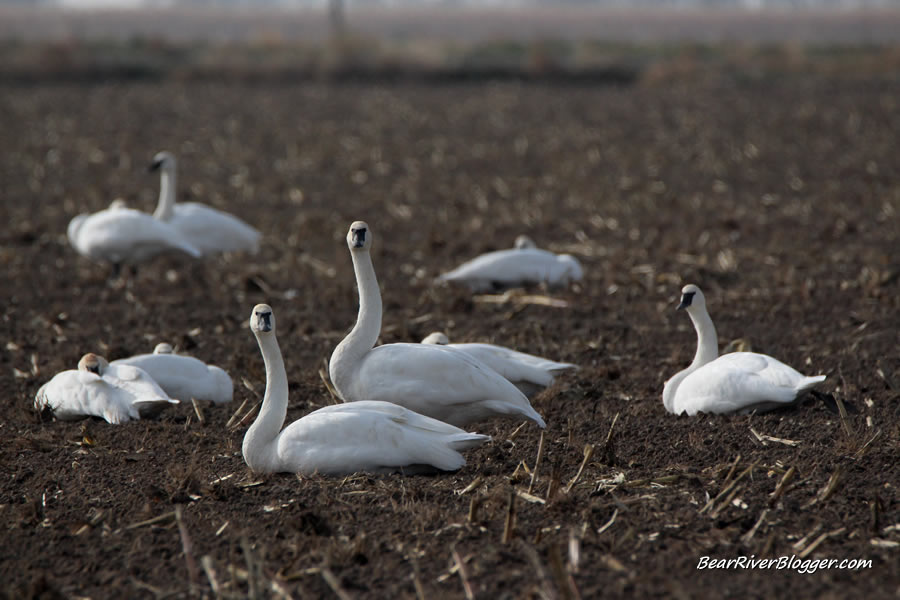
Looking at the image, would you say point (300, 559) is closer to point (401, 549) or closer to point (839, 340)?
point (401, 549)

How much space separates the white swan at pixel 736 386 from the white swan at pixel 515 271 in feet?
10.5

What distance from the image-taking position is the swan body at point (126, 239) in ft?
33.9

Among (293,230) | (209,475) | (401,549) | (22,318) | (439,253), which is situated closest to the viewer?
(401,549)

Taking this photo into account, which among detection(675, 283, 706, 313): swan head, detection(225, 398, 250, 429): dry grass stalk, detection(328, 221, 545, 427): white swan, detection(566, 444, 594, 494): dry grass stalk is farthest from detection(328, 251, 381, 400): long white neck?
detection(675, 283, 706, 313): swan head

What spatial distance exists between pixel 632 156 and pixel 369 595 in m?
14.2

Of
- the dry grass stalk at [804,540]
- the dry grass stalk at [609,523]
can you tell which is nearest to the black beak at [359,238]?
the dry grass stalk at [609,523]

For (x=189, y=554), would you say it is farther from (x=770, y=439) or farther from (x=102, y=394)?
(x=770, y=439)

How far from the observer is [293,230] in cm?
1284

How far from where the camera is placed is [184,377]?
6.89 m

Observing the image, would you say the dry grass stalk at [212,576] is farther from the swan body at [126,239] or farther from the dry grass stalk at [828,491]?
the swan body at [126,239]

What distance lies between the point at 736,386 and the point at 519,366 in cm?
129

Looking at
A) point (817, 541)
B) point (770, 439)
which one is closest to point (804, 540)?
point (817, 541)

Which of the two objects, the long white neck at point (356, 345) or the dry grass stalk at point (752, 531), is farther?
the long white neck at point (356, 345)

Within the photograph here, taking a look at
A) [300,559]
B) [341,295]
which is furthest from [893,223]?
[300,559]
